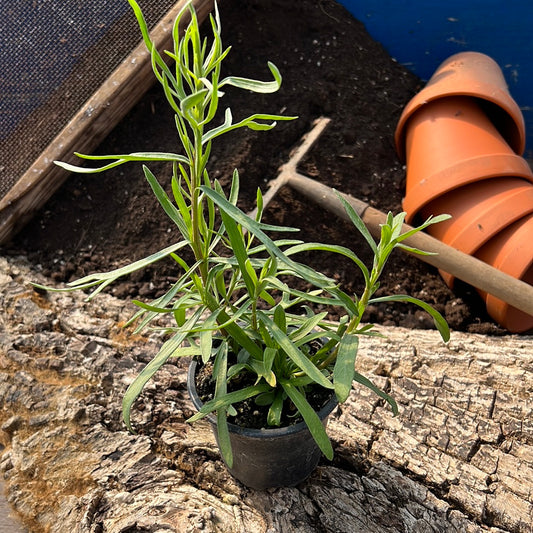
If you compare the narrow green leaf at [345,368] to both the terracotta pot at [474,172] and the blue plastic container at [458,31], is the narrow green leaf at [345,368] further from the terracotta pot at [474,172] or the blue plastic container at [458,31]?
the blue plastic container at [458,31]

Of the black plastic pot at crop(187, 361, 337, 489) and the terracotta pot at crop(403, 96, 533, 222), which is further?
the terracotta pot at crop(403, 96, 533, 222)

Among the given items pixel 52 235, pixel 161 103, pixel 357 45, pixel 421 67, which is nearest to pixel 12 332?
pixel 52 235

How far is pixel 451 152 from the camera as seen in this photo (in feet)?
6.89

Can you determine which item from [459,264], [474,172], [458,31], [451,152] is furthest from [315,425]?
[458,31]

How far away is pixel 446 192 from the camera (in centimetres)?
206

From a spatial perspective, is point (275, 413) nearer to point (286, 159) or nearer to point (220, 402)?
point (220, 402)

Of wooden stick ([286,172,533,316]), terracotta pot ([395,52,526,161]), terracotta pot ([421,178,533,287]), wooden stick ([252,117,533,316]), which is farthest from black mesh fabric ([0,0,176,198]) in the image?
terracotta pot ([421,178,533,287])

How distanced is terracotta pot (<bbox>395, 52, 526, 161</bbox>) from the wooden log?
1.05m

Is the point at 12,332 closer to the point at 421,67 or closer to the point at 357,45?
the point at 357,45

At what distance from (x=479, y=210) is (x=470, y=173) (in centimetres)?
14

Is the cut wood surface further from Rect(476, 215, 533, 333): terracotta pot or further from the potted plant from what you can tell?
Rect(476, 215, 533, 333): terracotta pot

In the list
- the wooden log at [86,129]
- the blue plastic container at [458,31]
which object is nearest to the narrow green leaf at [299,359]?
the wooden log at [86,129]

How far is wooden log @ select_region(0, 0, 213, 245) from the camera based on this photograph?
6.93 ft

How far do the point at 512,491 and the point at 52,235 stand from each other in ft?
5.99
